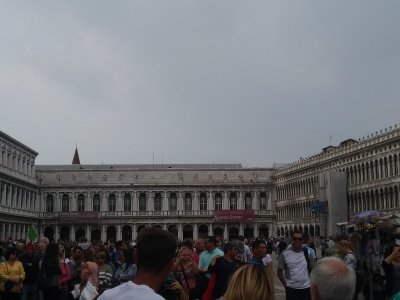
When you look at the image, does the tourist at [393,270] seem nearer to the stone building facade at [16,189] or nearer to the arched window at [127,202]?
the stone building facade at [16,189]

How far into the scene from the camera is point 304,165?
67188mm

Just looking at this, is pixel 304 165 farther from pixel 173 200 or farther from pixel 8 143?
pixel 8 143

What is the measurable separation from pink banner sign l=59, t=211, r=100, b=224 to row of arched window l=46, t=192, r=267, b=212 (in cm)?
182

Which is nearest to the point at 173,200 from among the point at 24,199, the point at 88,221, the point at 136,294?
the point at 88,221

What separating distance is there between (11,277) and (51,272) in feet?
3.05

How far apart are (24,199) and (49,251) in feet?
202

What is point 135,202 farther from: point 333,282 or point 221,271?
point 333,282

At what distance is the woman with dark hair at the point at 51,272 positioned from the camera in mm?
11578

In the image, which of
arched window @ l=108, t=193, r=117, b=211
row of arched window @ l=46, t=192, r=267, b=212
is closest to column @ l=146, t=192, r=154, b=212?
row of arched window @ l=46, t=192, r=267, b=212

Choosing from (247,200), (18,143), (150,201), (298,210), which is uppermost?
(18,143)

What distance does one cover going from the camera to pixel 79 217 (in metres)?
77.9

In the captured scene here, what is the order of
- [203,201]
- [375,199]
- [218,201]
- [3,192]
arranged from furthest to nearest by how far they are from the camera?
1. [203,201]
2. [218,201]
3. [3,192]
4. [375,199]

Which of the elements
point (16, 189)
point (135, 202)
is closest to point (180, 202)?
point (135, 202)

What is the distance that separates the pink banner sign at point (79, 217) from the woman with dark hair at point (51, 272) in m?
67.3
